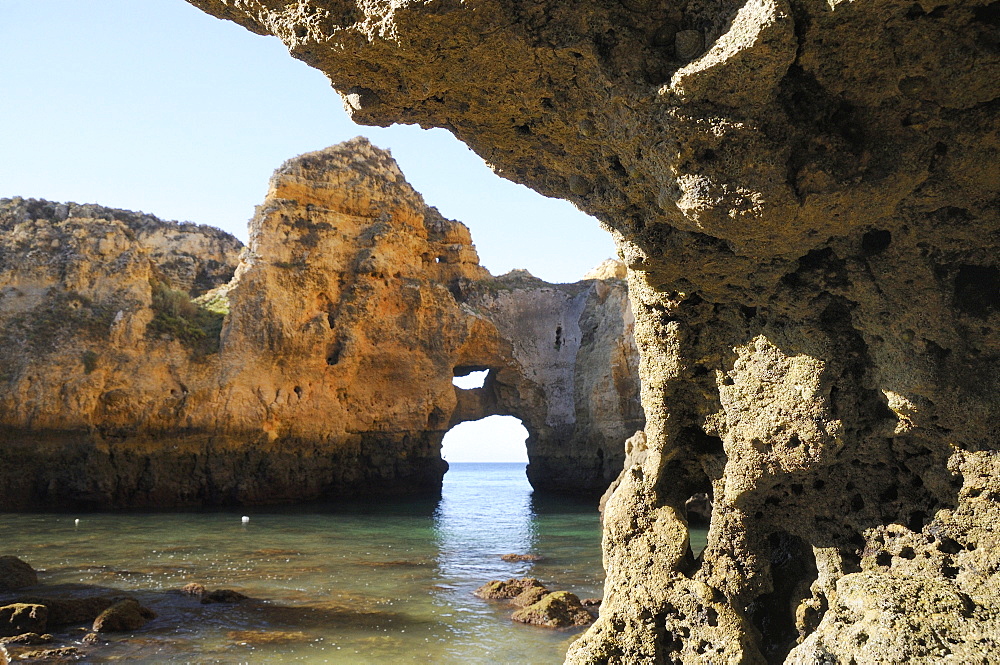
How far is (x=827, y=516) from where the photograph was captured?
426 centimetres

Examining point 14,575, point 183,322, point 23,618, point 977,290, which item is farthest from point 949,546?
point 183,322

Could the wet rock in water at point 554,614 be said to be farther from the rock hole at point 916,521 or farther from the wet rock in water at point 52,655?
the rock hole at point 916,521

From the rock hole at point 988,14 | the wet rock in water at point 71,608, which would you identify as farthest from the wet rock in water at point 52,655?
the rock hole at point 988,14

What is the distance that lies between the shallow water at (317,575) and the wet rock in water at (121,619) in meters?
0.16

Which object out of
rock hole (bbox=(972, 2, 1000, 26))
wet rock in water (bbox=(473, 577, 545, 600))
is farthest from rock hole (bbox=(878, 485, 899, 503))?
wet rock in water (bbox=(473, 577, 545, 600))

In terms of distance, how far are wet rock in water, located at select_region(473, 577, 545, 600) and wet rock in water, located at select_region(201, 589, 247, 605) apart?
10.4 ft

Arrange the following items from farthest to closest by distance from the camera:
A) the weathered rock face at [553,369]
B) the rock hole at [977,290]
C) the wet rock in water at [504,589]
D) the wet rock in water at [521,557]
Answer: the weathered rock face at [553,369], the wet rock in water at [521,557], the wet rock in water at [504,589], the rock hole at [977,290]

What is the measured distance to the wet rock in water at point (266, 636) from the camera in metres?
6.99

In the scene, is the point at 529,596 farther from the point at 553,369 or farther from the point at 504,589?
the point at 553,369

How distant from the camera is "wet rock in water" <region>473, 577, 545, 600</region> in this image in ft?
30.4

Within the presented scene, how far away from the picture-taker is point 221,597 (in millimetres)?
8797

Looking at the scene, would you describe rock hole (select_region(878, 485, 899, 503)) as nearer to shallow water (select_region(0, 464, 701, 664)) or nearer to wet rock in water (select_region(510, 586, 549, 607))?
shallow water (select_region(0, 464, 701, 664))

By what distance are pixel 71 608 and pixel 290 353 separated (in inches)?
592

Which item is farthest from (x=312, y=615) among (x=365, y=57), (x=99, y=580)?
(x=365, y=57)
